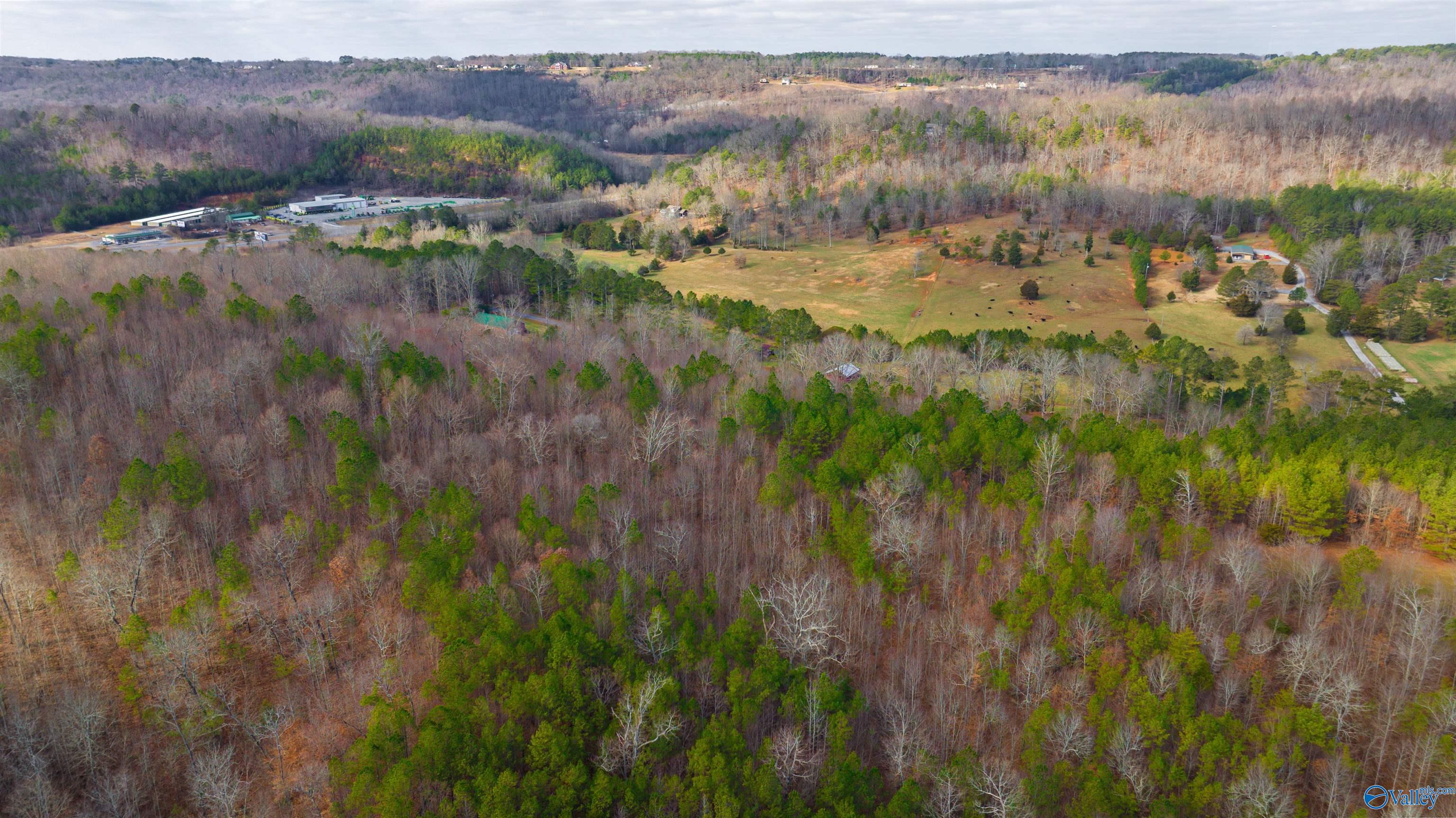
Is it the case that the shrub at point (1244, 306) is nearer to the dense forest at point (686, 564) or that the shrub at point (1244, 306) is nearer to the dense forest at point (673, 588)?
the dense forest at point (686, 564)

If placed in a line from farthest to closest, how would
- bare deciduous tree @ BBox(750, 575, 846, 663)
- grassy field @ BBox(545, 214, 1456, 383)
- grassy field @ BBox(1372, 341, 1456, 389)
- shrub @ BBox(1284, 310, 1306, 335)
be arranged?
shrub @ BBox(1284, 310, 1306, 335) < grassy field @ BBox(545, 214, 1456, 383) < grassy field @ BBox(1372, 341, 1456, 389) < bare deciduous tree @ BBox(750, 575, 846, 663)

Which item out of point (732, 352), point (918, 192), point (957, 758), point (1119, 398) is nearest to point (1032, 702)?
point (957, 758)

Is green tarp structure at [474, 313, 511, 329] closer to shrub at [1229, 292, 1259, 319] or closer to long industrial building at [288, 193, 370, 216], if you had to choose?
long industrial building at [288, 193, 370, 216]

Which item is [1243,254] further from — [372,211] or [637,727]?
[372,211]

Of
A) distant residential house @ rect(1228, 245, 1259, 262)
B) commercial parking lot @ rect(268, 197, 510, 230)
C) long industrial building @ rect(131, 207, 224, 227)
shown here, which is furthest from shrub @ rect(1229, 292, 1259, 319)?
long industrial building @ rect(131, 207, 224, 227)

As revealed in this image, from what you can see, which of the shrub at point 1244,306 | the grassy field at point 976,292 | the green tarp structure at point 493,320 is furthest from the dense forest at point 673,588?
the shrub at point 1244,306

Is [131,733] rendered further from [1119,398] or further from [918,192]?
[918,192]

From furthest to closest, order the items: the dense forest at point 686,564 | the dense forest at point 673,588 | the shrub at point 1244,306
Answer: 1. the shrub at point 1244,306
2. the dense forest at point 686,564
3. the dense forest at point 673,588
